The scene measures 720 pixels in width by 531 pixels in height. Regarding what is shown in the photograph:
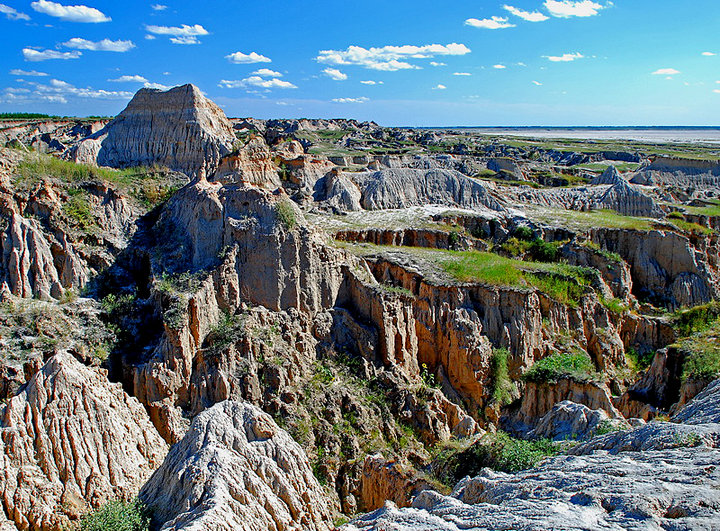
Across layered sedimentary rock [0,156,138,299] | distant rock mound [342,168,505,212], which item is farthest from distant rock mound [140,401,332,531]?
distant rock mound [342,168,505,212]

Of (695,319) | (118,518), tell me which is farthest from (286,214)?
(695,319)

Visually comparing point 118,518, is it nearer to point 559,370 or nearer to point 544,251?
point 559,370

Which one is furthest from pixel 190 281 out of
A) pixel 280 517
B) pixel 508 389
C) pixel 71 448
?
pixel 508 389

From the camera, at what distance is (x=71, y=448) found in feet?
44.5

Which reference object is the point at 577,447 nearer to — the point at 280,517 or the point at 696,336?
the point at 280,517

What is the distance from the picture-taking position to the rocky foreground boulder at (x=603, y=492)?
355 inches

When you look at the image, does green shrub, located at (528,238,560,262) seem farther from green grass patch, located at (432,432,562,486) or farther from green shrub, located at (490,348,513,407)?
green grass patch, located at (432,432,562,486)

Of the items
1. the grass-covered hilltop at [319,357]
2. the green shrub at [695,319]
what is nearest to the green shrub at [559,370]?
the grass-covered hilltop at [319,357]

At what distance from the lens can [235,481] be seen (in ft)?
40.6

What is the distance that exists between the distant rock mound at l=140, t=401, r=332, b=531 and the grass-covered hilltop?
0.17 ft

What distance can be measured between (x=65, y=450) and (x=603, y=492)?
11548 millimetres

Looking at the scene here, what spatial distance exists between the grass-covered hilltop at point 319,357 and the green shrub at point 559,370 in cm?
14

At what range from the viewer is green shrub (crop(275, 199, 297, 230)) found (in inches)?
929

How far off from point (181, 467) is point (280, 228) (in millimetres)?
12256
